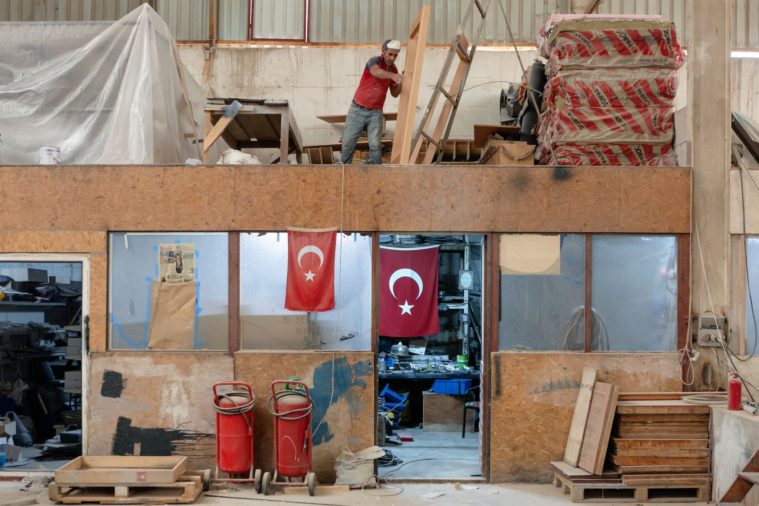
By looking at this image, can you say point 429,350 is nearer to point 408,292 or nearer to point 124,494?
point 408,292

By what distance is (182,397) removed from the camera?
293 inches

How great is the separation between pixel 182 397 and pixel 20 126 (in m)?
3.75

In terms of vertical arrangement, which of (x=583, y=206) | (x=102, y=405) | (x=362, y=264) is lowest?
(x=102, y=405)

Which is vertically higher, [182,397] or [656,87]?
[656,87]

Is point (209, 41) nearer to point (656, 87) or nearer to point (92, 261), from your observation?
point (92, 261)

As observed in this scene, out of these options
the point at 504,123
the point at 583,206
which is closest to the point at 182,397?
the point at 583,206

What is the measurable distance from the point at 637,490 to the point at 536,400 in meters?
1.30

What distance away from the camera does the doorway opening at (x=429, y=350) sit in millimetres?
9758

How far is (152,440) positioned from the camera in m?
7.42

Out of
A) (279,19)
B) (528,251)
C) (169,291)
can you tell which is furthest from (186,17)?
(528,251)

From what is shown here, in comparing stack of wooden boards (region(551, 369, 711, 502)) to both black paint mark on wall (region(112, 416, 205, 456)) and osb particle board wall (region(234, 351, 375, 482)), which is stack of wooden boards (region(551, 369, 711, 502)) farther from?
black paint mark on wall (region(112, 416, 205, 456))

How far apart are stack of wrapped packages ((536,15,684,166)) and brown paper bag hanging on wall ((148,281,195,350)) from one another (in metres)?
4.42

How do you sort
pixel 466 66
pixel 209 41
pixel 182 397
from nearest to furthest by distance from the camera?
pixel 182 397 → pixel 466 66 → pixel 209 41

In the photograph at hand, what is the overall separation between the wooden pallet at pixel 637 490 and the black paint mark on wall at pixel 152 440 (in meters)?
3.85
